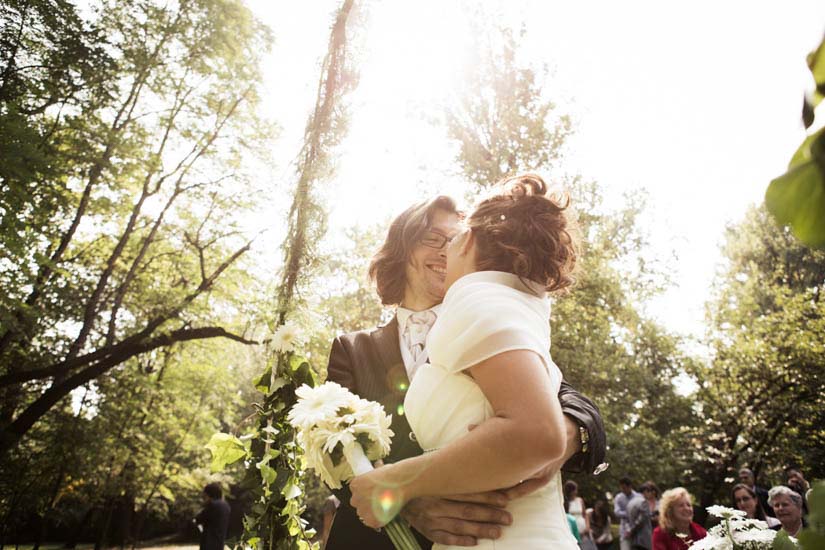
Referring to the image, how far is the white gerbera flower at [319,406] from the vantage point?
158 cm

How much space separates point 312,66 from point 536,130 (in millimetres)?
13474

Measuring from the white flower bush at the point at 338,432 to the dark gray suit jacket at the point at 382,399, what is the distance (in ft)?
0.68

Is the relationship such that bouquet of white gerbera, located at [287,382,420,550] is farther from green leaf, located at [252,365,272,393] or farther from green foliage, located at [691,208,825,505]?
green foliage, located at [691,208,825,505]

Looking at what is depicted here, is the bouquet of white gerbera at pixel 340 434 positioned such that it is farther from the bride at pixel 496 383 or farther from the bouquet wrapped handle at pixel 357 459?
the bride at pixel 496 383

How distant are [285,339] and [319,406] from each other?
85cm

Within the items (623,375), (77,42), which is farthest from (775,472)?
(77,42)

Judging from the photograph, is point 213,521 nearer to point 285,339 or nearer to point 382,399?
point 285,339

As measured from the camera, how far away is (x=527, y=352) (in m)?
1.25

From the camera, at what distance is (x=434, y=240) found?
9.69ft

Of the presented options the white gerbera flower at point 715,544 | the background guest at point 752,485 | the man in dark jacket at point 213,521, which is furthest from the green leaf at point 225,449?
the background guest at point 752,485

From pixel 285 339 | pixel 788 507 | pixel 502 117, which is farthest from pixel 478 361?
pixel 502 117

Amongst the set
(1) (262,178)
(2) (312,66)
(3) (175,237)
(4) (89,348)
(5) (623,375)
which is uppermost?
(1) (262,178)

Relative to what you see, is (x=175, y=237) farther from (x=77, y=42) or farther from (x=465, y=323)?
(x=465, y=323)

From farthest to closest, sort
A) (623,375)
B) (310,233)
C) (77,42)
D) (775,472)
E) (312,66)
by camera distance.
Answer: (775,472) → (623,375) → (77,42) → (312,66) → (310,233)
